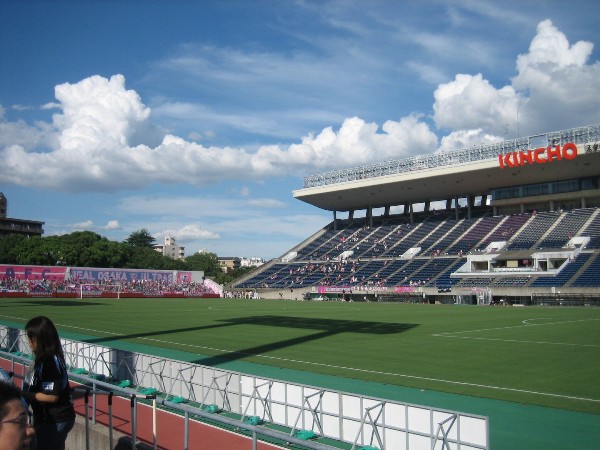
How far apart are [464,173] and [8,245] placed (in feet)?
283

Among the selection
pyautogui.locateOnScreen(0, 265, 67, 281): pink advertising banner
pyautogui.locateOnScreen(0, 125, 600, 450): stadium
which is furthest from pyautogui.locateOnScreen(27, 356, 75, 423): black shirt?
pyautogui.locateOnScreen(0, 265, 67, 281): pink advertising banner

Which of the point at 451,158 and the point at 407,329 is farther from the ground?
the point at 451,158

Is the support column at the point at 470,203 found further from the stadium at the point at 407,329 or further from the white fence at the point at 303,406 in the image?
the white fence at the point at 303,406

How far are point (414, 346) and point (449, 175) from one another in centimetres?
5473

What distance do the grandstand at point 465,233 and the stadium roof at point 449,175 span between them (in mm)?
150

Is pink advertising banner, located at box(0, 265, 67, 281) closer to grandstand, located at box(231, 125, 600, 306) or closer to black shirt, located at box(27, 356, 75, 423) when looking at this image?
Result: grandstand, located at box(231, 125, 600, 306)

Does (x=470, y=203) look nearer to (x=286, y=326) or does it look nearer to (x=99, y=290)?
(x=99, y=290)

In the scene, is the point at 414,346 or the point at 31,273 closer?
the point at 414,346

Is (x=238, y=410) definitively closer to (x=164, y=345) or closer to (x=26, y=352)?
(x=26, y=352)

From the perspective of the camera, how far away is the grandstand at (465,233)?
62844 millimetres

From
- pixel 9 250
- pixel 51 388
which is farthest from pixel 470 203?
pixel 51 388

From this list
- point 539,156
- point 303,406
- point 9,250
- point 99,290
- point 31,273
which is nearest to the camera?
point 303,406

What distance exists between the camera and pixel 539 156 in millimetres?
67625

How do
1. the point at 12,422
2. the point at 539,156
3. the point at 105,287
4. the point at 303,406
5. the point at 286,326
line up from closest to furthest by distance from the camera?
1. the point at 12,422
2. the point at 303,406
3. the point at 286,326
4. the point at 539,156
5. the point at 105,287
